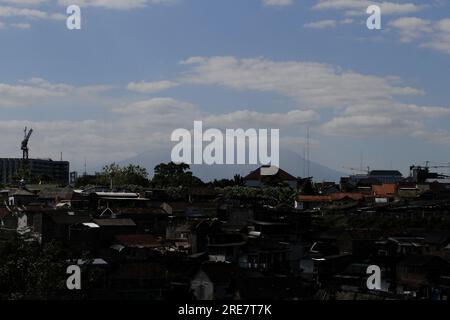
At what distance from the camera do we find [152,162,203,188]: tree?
195 ft

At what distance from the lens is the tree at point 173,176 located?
195ft

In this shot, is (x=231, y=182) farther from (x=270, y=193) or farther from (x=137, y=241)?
(x=137, y=241)

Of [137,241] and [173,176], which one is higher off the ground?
[173,176]

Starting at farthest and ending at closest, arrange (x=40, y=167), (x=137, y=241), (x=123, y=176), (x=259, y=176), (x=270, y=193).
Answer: (x=40, y=167) < (x=259, y=176) < (x=123, y=176) < (x=270, y=193) < (x=137, y=241)

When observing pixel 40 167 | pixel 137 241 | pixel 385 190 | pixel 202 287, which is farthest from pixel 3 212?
pixel 40 167

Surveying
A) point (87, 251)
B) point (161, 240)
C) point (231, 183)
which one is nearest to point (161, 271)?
point (87, 251)

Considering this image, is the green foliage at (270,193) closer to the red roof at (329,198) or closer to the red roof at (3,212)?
the red roof at (329,198)

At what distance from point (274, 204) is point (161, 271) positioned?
91.3 feet

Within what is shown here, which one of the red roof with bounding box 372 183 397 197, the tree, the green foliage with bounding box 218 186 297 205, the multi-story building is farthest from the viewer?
the multi-story building

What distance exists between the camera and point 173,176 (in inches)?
2372

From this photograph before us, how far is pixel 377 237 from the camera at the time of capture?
1296 inches

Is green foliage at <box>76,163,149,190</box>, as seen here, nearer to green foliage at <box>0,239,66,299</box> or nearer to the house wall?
green foliage at <box>0,239,66,299</box>

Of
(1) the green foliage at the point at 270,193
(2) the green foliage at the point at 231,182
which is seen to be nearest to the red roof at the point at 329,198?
(1) the green foliage at the point at 270,193

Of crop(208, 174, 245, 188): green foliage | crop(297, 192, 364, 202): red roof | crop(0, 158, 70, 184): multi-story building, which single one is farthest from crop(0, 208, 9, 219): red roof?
crop(0, 158, 70, 184): multi-story building
